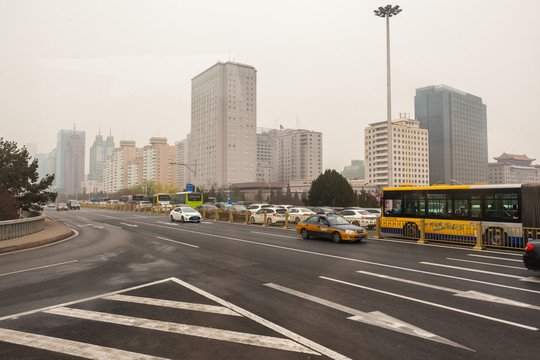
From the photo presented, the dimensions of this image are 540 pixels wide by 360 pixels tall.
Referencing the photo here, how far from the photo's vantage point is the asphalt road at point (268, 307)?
487 centimetres

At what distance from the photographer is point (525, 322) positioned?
596 centimetres

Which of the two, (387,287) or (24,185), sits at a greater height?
(24,185)

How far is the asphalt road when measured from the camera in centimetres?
487

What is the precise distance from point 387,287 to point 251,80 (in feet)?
597

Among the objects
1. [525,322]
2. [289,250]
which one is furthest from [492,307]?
[289,250]

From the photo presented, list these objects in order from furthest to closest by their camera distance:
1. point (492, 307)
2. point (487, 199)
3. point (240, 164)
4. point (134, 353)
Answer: point (240, 164), point (487, 199), point (492, 307), point (134, 353)

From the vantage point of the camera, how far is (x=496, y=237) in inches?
616

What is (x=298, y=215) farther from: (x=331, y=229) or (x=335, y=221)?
(x=331, y=229)

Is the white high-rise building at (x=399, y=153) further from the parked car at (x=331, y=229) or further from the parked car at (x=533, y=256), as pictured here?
the parked car at (x=533, y=256)

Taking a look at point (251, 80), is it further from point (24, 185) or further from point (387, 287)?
point (387, 287)

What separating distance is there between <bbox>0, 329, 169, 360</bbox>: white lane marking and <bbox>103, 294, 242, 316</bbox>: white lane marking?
1.94 meters

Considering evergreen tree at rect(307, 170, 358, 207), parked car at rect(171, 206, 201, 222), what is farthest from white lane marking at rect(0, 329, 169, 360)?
evergreen tree at rect(307, 170, 358, 207)

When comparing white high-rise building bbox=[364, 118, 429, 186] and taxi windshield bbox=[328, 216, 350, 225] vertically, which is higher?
white high-rise building bbox=[364, 118, 429, 186]

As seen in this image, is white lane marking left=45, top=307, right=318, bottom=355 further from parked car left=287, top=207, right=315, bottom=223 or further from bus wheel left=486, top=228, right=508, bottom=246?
parked car left=287, top=207, right=315, bottom=223
